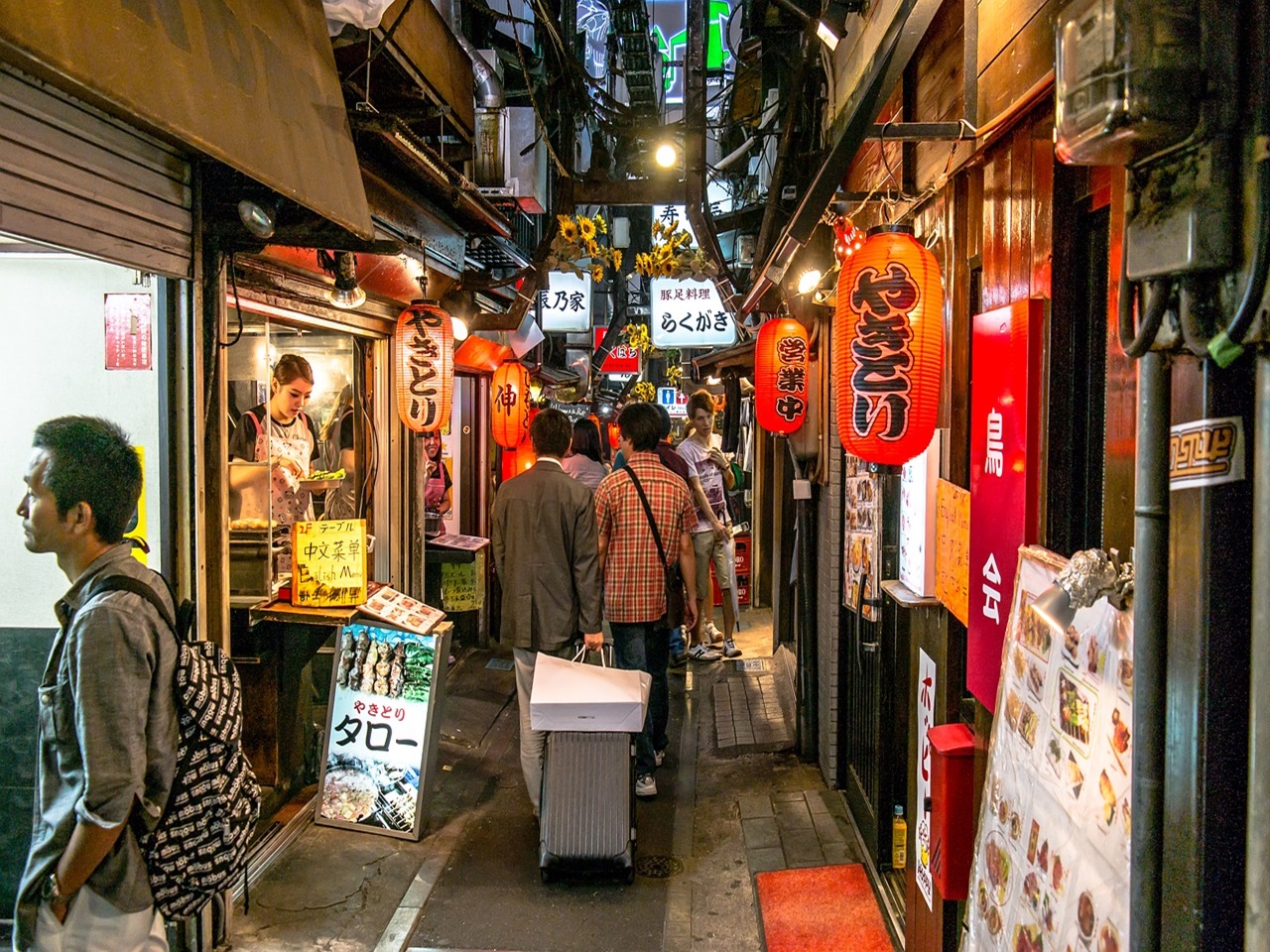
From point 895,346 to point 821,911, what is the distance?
3.91m

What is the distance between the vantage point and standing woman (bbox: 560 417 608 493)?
35.2ft

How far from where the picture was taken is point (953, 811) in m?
3.96

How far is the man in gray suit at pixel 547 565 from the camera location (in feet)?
23.8

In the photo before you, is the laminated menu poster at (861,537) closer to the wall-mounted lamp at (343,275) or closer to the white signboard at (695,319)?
the wall-mounted lamp at (343,275)

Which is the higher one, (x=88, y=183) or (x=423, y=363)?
(x=88, y=183)

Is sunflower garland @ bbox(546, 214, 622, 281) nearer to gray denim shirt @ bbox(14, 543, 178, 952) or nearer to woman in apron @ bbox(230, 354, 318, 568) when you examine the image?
woman in apron @ bbox(230, 354, 318, 568)

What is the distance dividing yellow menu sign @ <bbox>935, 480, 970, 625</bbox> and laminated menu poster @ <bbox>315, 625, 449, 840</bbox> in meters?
4.00

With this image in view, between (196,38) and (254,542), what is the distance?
4.13 meters

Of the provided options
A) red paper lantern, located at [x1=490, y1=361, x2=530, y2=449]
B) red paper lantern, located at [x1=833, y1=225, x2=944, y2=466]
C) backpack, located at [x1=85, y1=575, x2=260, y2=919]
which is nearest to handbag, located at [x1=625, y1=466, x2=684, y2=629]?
red paper lantern, located at [x1=833, y1=225, x2=944, y2=466]

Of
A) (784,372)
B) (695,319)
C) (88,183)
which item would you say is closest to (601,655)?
(784,372)

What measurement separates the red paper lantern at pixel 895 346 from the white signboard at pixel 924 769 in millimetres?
1410

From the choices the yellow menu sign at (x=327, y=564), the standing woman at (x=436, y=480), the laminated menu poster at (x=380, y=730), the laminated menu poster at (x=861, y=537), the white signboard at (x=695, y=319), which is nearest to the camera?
the laminated menu poster at (x=861, y=537)

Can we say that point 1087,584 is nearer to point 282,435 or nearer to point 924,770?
point 924,770

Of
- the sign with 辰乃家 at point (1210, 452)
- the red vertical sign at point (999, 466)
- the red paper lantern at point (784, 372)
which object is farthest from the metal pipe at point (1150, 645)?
the red paper lantern at point (784, 372)
